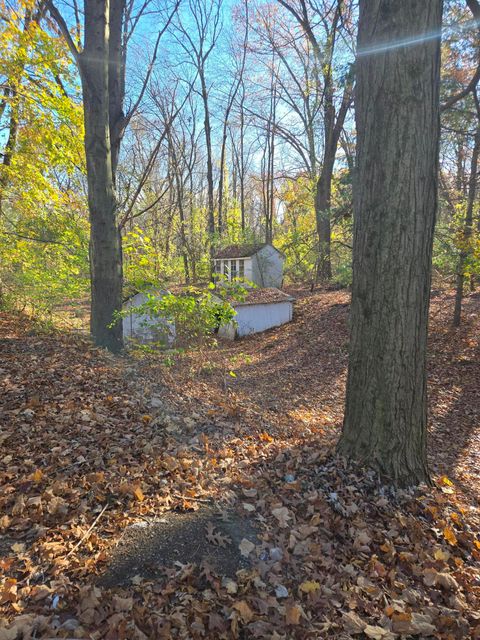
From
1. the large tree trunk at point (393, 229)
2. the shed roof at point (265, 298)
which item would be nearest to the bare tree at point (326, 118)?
the shed roof at point (265, 298)

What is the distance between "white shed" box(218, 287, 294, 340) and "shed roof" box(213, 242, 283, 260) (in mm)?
7773

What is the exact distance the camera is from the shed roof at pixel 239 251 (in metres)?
22.0

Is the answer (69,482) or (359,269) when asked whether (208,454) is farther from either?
(359,269)

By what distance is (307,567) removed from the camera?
2260mm

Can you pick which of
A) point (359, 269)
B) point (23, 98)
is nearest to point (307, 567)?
point (359, 269)

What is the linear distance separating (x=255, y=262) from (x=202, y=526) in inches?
791

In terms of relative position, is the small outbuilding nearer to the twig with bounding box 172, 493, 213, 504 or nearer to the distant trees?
the distant trees

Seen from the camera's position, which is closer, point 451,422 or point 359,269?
point 359,269

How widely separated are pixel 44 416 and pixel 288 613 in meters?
2.83

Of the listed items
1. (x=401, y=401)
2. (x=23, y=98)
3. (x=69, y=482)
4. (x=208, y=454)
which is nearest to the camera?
(x=69, y=482)

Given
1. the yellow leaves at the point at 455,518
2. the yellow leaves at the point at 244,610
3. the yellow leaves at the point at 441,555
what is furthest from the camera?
the yellow leaves at the point at 455,518

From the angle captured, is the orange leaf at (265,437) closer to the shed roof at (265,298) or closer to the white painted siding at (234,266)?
the shed roof at (265,298)

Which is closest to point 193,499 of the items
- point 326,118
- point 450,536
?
point 450,536

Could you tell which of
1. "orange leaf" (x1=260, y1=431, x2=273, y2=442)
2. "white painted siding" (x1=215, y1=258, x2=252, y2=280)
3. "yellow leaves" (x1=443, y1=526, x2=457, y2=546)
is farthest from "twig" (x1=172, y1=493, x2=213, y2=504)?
"white painted siding" (x1=215, y1=258, x2=252, y2=280)
